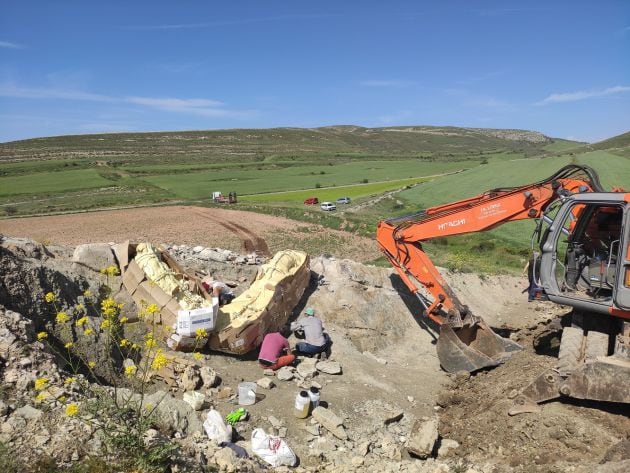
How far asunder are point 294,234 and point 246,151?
97294 millimetres

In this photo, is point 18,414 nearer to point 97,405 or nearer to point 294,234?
point 97,405

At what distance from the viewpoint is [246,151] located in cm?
11906

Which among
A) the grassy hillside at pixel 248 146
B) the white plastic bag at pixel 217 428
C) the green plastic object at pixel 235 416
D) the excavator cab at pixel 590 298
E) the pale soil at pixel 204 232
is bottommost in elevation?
the green plastic object at pixel 235 416

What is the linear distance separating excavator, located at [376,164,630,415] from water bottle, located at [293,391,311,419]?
3.17 metres

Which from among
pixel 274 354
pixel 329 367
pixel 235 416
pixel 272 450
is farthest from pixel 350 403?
pixel 272 450

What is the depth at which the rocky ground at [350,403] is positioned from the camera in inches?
223

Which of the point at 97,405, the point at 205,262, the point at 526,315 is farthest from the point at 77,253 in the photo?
the point at 526,315

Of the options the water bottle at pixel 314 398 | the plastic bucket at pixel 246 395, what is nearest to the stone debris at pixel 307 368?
the water bottle at pixel 314 398

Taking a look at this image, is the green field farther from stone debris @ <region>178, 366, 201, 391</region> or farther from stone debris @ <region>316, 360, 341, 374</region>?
stone debris @ <region>178, 366, 201, 391</region>

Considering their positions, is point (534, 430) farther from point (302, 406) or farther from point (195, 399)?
point (195, 399)

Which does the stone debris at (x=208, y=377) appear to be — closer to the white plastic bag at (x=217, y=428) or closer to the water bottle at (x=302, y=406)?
the white plastic bag at (x=217, y=428)

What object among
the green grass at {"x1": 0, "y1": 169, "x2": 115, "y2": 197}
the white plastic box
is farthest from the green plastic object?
the green grass at {"x1": 0, "y1": 169, "x2": 115, "y2": 197}

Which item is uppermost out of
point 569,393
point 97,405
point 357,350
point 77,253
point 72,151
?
point 72,151

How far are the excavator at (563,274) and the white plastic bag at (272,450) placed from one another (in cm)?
341
